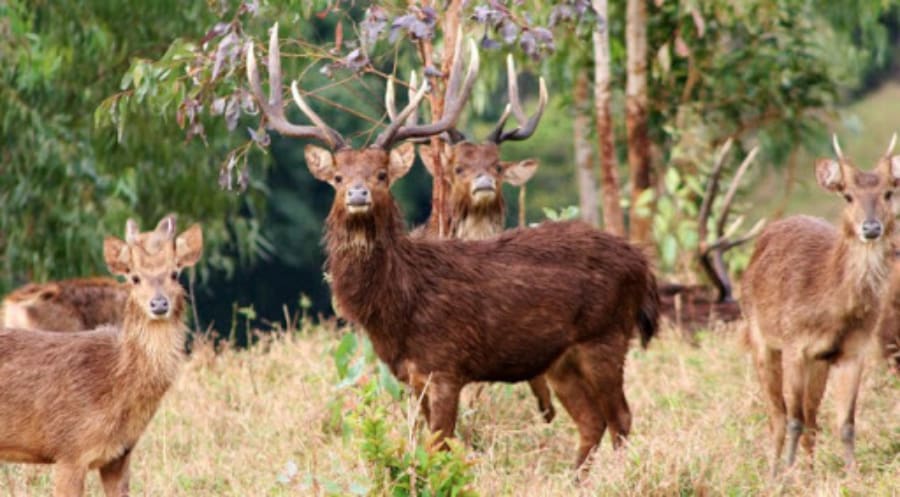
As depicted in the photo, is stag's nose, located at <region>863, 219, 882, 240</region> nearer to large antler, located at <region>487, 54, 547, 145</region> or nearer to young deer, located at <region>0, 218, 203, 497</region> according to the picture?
large antler, located at <region>487, 54, 547, 145</region>

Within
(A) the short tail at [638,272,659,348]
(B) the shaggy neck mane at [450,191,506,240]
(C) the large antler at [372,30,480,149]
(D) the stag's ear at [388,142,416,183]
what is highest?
(C) the large antler at [372,30,480,149]

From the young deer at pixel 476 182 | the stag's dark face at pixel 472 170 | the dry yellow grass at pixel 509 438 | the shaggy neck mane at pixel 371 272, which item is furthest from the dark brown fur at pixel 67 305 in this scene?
the shaggy neck mane at pixel 371 272

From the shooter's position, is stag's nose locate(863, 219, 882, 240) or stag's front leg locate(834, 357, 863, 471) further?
stag's front leg locate(834, 357, 863, 471)

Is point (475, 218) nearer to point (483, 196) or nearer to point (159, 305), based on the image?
point (483, 196)

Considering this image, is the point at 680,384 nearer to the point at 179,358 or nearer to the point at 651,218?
the point at 179,358

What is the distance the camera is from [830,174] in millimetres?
8961

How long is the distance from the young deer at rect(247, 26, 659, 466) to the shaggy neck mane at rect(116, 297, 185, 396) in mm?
1049

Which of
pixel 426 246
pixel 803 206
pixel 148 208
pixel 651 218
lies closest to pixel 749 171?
pixel 651 218

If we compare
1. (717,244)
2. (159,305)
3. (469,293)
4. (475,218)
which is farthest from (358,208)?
(717,244)

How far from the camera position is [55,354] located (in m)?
8.08

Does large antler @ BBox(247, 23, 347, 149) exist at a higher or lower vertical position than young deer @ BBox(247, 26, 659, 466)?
higher

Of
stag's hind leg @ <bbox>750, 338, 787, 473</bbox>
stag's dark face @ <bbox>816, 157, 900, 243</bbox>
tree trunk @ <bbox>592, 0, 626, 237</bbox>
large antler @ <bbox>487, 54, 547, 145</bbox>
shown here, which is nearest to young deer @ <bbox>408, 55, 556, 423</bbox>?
large antler @ <bbox>487, 54, 547, 145</bbox>

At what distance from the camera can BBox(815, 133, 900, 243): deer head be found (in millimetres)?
8688

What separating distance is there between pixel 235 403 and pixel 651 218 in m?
6.36
